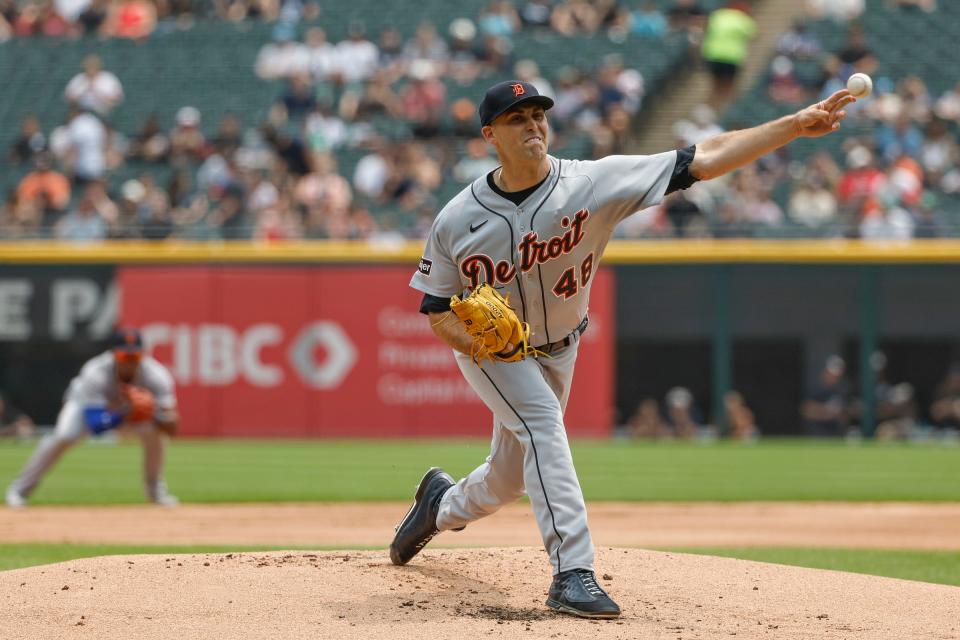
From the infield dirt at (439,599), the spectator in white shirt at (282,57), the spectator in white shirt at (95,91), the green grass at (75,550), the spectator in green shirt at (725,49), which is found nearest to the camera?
the infield dirt at (439,599)

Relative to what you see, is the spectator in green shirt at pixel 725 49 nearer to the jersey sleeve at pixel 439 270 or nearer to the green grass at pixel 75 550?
the green grass at pixel 75 550

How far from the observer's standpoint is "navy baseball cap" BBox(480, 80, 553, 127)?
5.02 m

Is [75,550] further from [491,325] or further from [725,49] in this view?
[725,49]

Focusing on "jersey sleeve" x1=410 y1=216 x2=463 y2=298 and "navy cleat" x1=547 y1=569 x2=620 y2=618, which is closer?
"navy cleat" x1=547 y1=569 x2=620 y2=618

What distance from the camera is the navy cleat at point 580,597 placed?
190 inches

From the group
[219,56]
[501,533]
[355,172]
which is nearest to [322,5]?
[219,56]

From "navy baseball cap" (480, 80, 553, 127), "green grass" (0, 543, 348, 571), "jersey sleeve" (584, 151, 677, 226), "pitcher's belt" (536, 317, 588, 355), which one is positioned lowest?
"green grass" (0, 543, 348, 571)

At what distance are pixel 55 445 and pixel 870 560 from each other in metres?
5.79

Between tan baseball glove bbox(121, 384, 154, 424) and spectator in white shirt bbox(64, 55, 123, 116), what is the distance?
9666 mm

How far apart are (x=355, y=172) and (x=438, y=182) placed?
1.17 m

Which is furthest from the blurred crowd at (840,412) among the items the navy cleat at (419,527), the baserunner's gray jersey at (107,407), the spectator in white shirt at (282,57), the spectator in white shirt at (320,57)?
the navy cleat at (419,527)

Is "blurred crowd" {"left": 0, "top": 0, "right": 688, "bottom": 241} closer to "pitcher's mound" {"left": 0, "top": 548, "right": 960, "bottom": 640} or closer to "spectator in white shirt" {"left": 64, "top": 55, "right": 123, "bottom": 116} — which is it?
"spectator in white shirt" {"left": 64, "top": 55, "right": 123, "bottom": 116}

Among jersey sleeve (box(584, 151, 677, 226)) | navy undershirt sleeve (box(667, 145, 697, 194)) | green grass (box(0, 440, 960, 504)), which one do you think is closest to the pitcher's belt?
jersey sleeve (box(584, 151, 677, 226))

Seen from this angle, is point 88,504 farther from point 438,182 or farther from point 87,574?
point 438,182
